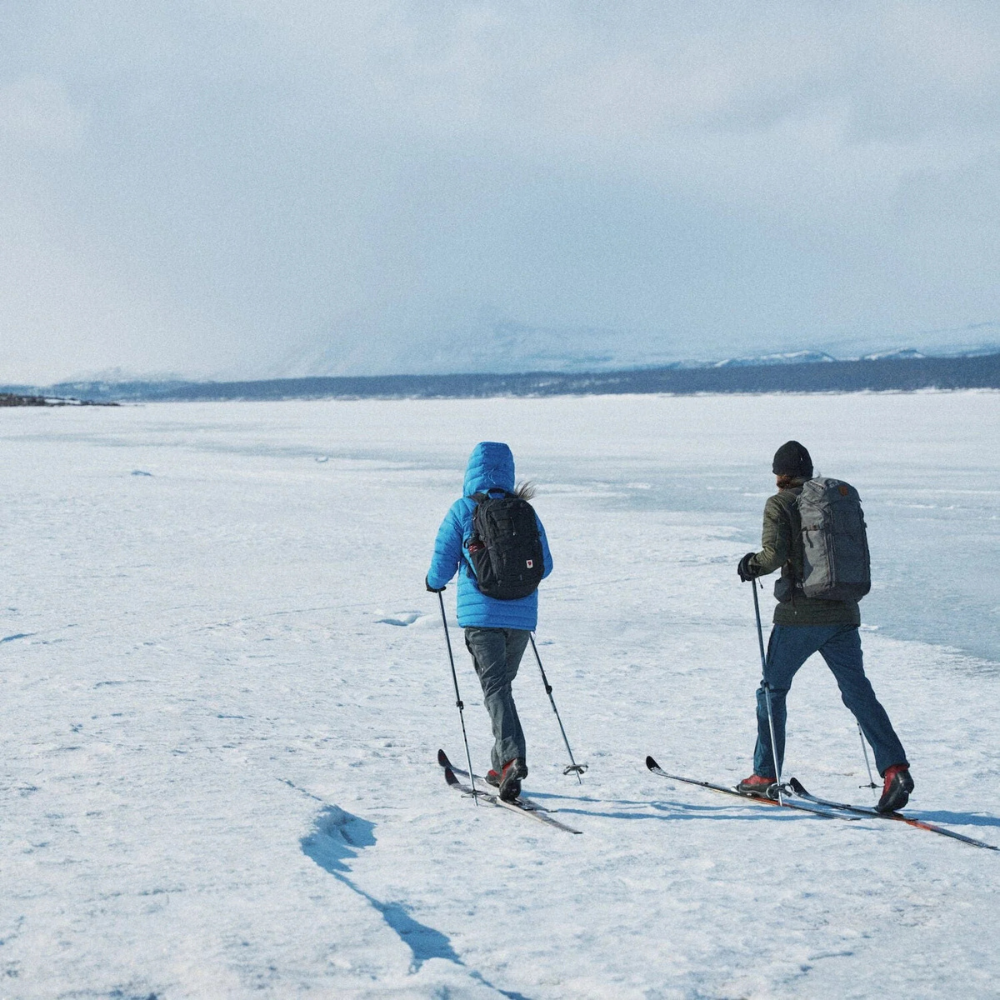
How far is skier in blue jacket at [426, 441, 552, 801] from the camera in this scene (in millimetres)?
4203

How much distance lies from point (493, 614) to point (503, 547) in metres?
0.27

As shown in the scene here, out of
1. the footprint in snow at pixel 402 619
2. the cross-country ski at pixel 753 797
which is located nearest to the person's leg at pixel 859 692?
the cross-country ski at pixel 753 797

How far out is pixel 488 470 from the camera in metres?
4.19

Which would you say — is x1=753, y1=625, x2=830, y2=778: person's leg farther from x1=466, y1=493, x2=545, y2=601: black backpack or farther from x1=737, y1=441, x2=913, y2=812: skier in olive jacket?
x1=466, y1=493, x2=545, y2=601: black backpack

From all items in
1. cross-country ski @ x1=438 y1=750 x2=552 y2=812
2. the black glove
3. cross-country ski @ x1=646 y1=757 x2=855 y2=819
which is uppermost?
the black glove

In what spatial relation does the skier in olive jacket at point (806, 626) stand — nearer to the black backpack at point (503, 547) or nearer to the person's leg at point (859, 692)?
the person's leg at point (859, 692)

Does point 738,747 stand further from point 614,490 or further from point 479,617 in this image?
point 614,490

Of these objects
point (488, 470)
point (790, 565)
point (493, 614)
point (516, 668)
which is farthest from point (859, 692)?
point (488, 470)

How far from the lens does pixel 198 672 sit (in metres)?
6.18

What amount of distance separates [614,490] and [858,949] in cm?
1482

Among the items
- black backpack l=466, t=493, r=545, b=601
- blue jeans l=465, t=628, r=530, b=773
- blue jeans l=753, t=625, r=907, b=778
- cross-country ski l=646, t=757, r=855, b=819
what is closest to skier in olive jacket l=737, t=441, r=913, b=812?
blue jeans l=753, t=625, r=907, b=778

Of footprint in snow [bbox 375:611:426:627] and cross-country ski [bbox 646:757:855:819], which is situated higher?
footprint in snow [bbox 375:611:426:627]

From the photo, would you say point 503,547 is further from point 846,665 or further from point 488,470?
point 846,665

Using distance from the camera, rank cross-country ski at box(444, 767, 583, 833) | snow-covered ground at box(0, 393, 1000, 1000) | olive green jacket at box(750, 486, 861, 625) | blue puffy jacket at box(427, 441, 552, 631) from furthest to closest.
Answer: blue puffy jacket at box(427, 441, 552, 631), olive green jacket at box(750, 486, 861, 625), cross-country ski at box(444, 767, 583, 833), snow-covered ground at box(0, 393, 1000, 1000)
